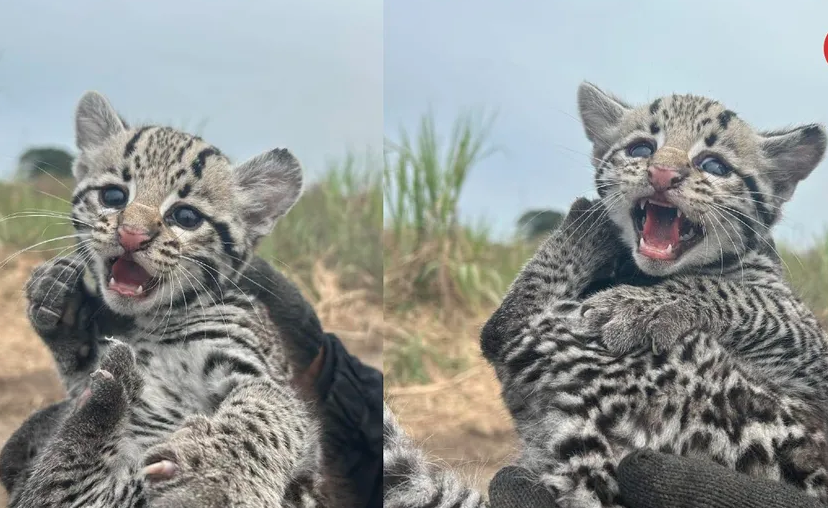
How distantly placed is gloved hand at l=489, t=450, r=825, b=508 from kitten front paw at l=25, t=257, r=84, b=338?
1.94 m

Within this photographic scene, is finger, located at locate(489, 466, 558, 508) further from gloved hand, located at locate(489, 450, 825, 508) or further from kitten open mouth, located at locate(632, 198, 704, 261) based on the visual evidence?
kitten open mouth, located at locate(632, 198, 704, 261)

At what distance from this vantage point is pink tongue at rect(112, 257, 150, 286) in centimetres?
292

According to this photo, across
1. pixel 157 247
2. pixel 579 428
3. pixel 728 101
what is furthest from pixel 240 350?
pixel 728 101

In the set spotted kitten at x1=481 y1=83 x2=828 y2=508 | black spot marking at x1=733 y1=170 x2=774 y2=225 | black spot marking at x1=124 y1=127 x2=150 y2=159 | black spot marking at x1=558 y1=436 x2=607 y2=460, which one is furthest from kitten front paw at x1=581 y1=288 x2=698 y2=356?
black spot marking at x1=124 y1=127 x2=150 y2=159

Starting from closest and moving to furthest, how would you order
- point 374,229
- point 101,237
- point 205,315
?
1. point 101,237
2. point 205,315
3. point 374,229

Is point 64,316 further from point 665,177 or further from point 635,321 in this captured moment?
point 665,177

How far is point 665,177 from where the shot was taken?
117 inches

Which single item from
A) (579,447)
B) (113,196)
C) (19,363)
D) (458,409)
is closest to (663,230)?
(579,447)

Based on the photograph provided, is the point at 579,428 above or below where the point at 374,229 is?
below

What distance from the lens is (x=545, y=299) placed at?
10.8 ft

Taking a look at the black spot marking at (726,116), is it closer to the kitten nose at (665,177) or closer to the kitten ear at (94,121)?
the kitten nose at (665,177)

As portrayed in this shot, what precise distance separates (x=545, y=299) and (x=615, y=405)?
0.50 meters

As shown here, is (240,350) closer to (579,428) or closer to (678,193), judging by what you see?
(579,428)

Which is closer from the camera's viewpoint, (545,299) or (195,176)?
(195,176)
